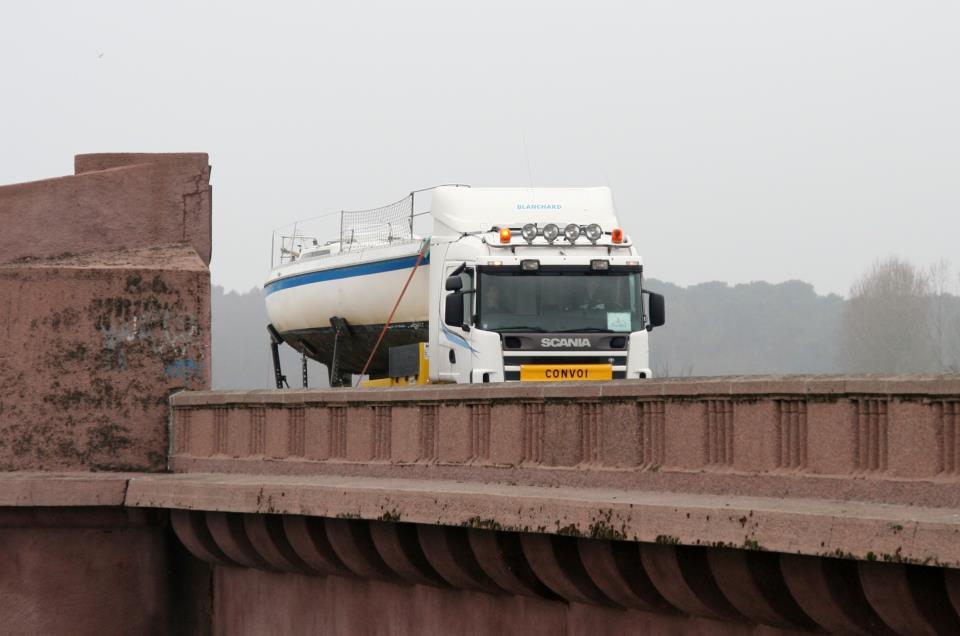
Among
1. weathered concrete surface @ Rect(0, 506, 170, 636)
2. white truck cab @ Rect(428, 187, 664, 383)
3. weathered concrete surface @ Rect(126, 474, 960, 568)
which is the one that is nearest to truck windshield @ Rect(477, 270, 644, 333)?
white truck cab @ Rect(428, 187, 664, 383)

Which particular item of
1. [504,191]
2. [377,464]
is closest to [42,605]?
[377,464]

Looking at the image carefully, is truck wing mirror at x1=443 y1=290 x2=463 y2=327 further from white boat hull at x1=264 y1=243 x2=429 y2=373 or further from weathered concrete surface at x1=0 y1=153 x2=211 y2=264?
weathered concrete surface at x1=0 y1=153 x2=211 y2=264

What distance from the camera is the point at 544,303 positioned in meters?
20.6

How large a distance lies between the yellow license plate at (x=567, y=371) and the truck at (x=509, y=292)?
0.01 metres

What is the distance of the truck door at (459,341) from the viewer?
2050 centimetres

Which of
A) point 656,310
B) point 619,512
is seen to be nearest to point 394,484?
point 619,512

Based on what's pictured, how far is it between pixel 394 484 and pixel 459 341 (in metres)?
10.4

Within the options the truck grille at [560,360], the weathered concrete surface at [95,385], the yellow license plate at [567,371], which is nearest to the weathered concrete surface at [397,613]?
the weathered concrete surface at [95,385]

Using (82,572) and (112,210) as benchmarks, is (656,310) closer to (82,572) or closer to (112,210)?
(112,210)

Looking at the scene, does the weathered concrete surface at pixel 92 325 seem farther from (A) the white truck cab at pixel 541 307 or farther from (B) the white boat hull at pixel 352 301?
(B) the white boat hull at pixel 352 301

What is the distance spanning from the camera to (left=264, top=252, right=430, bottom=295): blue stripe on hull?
2337cm

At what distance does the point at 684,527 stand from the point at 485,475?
2.53m

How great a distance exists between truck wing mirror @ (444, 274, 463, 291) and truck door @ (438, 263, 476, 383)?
0.02 meters

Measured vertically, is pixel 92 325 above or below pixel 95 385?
above
